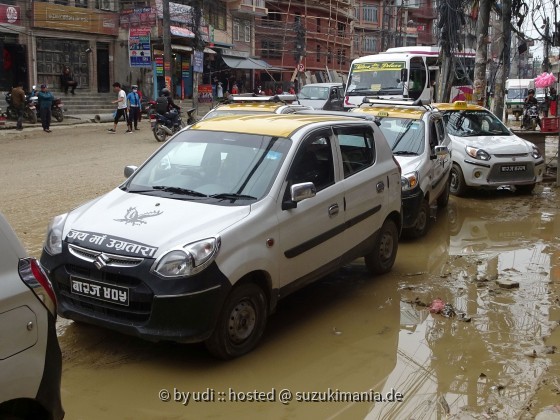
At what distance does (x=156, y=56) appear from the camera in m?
32.9

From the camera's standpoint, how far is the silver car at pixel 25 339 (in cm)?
243

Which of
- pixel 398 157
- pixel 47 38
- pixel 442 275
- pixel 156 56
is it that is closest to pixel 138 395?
pixel 442 275

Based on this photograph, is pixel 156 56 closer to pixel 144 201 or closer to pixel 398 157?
pixel 398 157

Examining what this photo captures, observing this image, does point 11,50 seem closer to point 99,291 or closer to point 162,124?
point 162,124

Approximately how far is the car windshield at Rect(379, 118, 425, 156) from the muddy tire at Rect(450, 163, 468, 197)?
101 inches

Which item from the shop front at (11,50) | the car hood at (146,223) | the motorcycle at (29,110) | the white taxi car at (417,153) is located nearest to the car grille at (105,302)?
the car hood at (146,223)

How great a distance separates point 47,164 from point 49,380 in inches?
493

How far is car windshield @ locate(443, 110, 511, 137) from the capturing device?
1210cm

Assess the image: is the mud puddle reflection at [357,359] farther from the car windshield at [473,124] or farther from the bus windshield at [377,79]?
the bus windshield at [377,79]

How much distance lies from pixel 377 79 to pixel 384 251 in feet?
51.0

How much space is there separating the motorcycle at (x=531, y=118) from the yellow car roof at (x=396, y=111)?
1745 cm

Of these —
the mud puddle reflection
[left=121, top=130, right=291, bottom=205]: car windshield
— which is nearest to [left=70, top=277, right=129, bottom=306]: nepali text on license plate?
the mud puddle reflection

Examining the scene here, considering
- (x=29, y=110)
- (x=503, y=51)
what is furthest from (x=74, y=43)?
(x=503, y=51)

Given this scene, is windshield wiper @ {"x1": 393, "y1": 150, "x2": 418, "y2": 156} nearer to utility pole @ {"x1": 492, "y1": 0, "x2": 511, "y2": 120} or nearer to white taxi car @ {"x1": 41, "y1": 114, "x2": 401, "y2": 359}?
white taxi car @ {"x1": 41, "y1": 114, "x2": 401, "y2": 359}
